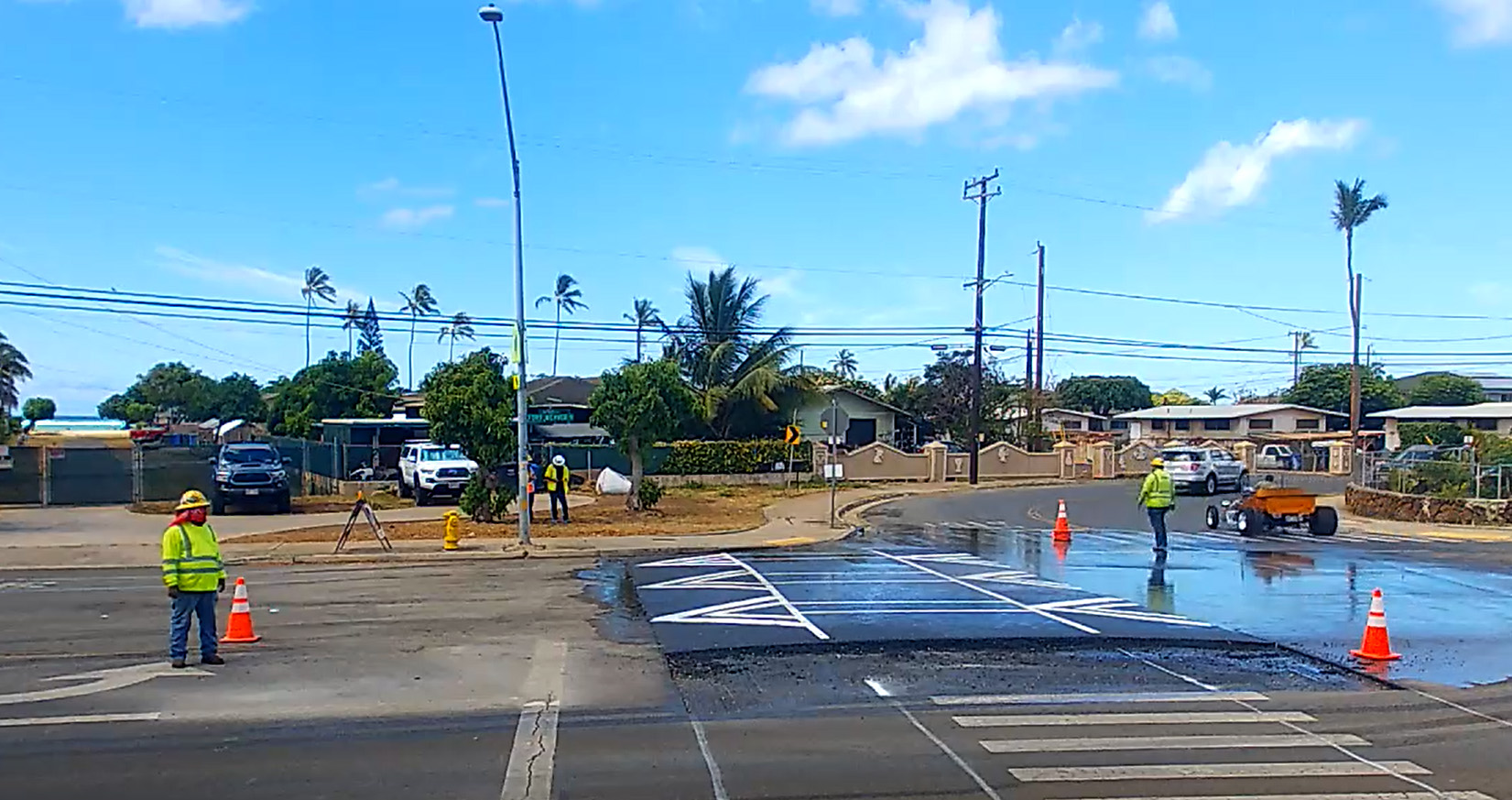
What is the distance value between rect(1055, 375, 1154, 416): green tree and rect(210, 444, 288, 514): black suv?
91682mm

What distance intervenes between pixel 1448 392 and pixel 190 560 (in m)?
105

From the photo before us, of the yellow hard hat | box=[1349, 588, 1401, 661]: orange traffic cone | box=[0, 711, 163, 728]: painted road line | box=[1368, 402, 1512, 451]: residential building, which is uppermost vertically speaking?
box=[1368, 402, 1512, 451]: residential building

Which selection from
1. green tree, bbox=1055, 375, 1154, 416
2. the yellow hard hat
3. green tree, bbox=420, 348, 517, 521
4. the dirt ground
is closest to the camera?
the yellow hard hat

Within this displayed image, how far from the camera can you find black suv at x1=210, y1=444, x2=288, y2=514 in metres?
31.4

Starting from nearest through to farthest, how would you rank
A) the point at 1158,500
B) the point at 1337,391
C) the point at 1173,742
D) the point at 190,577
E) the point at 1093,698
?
the point at 1173,742
the point at 1093,698
the point at 190,577
the point at 1158,500
the point at 1337,391

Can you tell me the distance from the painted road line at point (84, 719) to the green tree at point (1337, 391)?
9810 centimetres

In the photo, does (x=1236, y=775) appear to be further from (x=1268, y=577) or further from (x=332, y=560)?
(x=332, y=560)

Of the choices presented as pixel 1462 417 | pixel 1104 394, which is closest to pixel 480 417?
pixel 1462 417

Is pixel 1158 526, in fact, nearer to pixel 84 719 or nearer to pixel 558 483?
pixel 558 483

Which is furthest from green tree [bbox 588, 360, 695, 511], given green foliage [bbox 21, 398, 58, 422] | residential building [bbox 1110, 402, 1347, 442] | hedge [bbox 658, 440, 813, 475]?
green foliage [bbox 21, 398, 58, 422]

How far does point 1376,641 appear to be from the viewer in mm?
11820

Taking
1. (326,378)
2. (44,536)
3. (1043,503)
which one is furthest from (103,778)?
(326,378)

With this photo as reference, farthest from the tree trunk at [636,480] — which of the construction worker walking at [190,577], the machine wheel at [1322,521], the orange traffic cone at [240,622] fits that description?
the construction worker walking at [190,577]

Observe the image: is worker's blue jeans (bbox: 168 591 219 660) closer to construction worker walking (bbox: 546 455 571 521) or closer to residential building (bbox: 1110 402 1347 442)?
construction worker walking (bbox: 546 455 571 521)
